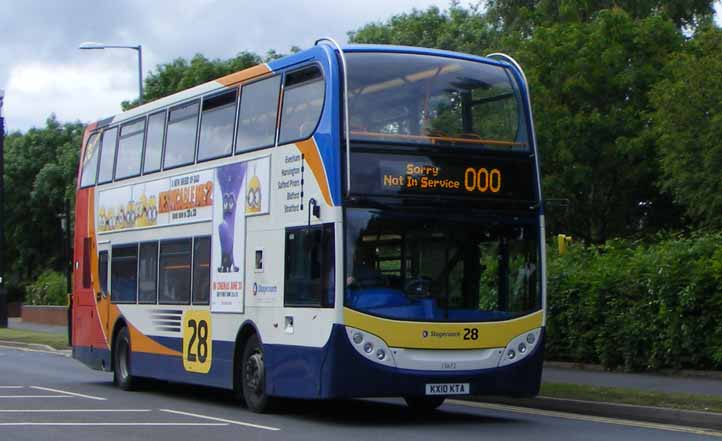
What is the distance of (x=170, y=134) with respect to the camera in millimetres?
19609

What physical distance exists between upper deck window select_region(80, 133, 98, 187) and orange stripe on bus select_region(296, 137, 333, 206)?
27.1 feet

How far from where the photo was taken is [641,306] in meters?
21.8

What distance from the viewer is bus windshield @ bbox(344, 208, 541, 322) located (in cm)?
1470

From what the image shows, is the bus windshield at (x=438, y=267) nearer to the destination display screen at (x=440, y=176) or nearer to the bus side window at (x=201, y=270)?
the destination display screen at (x=440, y=176)

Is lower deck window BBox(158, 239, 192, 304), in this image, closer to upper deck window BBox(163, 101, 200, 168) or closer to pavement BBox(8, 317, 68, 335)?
upper deck window BBox(163, 101, 200, 168)

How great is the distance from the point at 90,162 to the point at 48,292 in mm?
32241

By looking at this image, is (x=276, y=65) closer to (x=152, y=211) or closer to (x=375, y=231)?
(x=375, y=231)

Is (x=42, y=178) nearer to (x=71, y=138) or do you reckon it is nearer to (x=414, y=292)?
(x=71, y=138)

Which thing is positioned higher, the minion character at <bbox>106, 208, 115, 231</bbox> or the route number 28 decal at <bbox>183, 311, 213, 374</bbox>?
the minion character at <bbox>106, 208, 115, 231</bbox>

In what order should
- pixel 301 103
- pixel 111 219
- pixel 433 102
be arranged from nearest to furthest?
pixel 433 102 → pixel 301 103 → pixel 111 219

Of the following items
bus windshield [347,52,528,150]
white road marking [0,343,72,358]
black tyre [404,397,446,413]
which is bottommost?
black tyre [404,397,446,413]

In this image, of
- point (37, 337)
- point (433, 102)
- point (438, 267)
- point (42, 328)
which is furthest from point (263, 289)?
point (42, 328)

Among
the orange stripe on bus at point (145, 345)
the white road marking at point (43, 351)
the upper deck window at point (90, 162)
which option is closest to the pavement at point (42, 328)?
the white road marking at point (43, 351)

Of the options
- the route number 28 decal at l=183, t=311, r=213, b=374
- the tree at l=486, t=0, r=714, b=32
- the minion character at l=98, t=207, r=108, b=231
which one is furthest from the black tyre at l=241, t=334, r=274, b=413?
the tree at l=486, t=0, r=714, b=32
